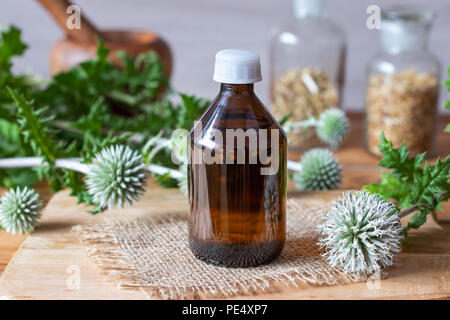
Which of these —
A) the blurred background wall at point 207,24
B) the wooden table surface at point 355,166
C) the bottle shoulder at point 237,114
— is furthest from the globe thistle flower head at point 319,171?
the blurred background wall at point 207,24

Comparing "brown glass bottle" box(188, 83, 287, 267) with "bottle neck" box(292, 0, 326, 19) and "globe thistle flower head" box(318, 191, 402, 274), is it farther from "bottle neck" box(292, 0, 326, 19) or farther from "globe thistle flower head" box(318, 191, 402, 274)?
"bottle neck" box(292, 0, 326, 19)

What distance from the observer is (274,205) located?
0.55 metres

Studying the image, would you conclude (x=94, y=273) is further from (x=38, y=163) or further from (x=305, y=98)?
(x=305, y=98)

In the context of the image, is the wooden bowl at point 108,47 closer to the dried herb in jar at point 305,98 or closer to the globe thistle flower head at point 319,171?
the dried herb in jar at point 305,98

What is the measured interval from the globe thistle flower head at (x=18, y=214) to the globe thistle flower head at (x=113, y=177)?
7cm

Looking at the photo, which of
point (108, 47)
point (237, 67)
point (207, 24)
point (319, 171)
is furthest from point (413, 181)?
point (207, 24)

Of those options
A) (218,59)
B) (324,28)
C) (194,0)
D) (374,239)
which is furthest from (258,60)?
(194,0)

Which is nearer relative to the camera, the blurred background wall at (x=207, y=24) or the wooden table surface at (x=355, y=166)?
the wooden table surface at (x=355, y=166)

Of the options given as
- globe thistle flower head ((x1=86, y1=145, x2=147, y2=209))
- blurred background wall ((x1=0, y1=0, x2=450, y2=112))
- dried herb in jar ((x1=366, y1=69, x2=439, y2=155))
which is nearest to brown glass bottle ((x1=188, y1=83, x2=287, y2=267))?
globe thistle flower head ((x1=86, y1=145, x2=147, y2=209))

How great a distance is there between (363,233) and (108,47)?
0.64 m

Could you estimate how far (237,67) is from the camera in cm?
51

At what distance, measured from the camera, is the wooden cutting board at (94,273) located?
52 cm

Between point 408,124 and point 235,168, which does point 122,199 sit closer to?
point 235,168

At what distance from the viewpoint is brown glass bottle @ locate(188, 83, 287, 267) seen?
1.75 ft
